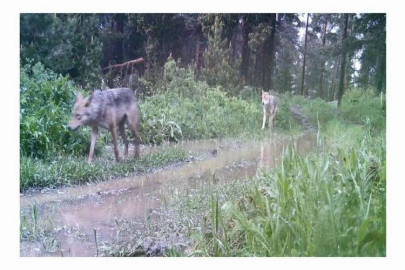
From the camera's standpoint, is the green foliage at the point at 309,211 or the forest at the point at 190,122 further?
the forest at the point at 190,122

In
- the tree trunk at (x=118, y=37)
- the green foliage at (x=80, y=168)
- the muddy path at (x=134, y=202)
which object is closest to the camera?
the muddy path at (x=134, y=202)

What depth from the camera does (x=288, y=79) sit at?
320 centimetres

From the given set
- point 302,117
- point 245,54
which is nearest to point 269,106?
point 302,117

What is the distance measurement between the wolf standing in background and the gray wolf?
0.87 metres

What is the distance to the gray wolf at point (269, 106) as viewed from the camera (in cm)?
313

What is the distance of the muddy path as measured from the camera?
9.17ft

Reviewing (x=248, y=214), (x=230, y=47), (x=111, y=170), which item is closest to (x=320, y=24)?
(x=230, y=47)

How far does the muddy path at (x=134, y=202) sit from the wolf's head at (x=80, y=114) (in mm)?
424

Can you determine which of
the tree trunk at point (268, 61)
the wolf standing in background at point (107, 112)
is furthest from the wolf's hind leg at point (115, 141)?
the tree trunk at point (268, 61)

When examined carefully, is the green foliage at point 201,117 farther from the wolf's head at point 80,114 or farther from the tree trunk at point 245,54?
the wolf's head at point 80,114

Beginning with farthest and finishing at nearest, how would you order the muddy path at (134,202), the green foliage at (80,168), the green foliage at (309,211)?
the green foliage at (80,168) < the muddy path at (134,202) < the green foliage at (309,211)
